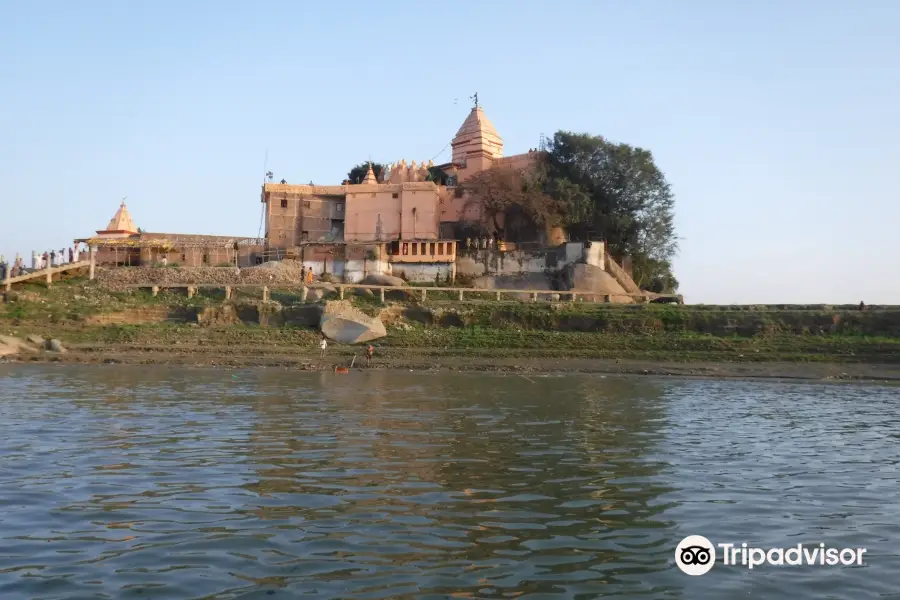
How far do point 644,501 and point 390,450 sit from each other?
4.50 meters

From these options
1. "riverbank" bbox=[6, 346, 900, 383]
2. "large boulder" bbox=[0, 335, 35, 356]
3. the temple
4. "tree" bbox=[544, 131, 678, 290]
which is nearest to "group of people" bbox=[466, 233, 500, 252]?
the temple

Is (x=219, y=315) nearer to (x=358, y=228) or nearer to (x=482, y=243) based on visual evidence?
(x=358, y=228)

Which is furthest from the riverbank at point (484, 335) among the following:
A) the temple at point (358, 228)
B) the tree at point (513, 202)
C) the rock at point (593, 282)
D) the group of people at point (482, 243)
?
the tree at point (513, 202)

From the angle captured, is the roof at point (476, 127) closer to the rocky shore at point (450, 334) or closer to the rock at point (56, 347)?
the rocky shore at point (450, 334)

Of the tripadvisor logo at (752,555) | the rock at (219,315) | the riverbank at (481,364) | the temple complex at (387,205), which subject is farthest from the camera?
the temple complex at (387,205)

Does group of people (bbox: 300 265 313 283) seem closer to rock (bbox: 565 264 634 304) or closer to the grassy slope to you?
the grassy slope

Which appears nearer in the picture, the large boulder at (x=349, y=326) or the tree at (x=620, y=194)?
the large boulder at (x=349, y=326)

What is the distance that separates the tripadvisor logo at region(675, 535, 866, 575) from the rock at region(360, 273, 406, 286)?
33831mm

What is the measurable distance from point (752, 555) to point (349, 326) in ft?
85.8

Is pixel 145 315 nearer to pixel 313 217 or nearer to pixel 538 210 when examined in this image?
pixel 313 217

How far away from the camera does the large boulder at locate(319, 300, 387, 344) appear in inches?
1245

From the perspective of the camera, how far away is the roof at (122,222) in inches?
1868

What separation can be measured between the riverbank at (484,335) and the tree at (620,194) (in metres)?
9.58

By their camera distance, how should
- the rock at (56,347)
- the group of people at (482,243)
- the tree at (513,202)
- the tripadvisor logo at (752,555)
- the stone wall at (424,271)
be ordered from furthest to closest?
the group of people at (482,243)
the stone wall at (424,271)
the tree at (513,202)
the rock at (56,347)
the tripadvisor logo at (752,555)
